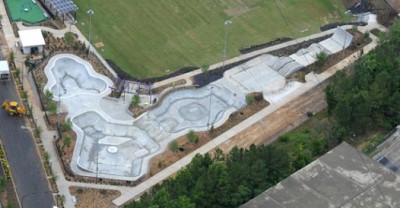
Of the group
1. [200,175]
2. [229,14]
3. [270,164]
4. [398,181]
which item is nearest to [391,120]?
[398,181]

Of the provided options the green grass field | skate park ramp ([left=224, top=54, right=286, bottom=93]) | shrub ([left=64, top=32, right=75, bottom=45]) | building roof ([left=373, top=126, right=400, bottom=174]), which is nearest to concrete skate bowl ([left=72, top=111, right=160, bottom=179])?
the green grass field

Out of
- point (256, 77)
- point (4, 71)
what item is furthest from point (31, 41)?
point (256, 77)

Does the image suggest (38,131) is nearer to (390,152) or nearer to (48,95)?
(48,95)

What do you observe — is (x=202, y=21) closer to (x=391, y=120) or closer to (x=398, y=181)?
(x=391, y=120)

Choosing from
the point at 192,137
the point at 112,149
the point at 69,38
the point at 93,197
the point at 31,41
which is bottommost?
the point at 93,197

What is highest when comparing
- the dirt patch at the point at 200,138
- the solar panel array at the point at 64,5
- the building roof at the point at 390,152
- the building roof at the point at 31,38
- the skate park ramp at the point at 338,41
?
the solar panel array at the point at 64,5

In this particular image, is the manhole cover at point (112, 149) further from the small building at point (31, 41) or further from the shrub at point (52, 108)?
the small building at point (31, 41)

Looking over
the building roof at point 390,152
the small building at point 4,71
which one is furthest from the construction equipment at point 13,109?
the building roof at point 390,152
